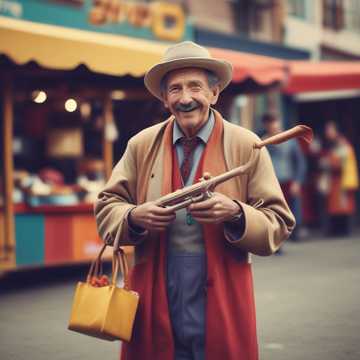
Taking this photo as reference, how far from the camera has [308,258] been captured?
1146 centimetres

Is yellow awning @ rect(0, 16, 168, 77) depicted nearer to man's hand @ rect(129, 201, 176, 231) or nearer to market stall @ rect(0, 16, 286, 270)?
market stall @ rect(0, 16, 286, 270)

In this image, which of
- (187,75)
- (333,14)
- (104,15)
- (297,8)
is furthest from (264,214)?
(333,14)

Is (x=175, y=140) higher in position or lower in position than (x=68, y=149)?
lower

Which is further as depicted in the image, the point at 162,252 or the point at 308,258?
the point at 308,258

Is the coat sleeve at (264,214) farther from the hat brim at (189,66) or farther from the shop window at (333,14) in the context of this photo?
the shop window at (333,14)

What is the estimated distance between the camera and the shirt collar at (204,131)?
3379 mm

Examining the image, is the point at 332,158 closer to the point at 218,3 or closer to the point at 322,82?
the point at 322,82

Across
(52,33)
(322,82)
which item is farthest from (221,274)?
(322,82)

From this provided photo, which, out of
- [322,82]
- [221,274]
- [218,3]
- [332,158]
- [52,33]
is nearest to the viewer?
[221,274]

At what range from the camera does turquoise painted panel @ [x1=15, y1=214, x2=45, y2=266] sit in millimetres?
9391

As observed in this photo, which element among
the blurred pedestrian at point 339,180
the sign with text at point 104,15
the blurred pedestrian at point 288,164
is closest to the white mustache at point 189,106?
the blurred pedestrian at point 288,164

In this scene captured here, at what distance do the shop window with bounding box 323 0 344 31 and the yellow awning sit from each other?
1639 cm

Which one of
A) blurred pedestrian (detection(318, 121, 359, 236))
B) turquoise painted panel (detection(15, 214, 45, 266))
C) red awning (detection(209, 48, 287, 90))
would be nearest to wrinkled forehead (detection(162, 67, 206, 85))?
turquoise painted panel (detection(15, 214, 45, 266))

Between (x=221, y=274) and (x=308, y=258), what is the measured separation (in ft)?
27.6
